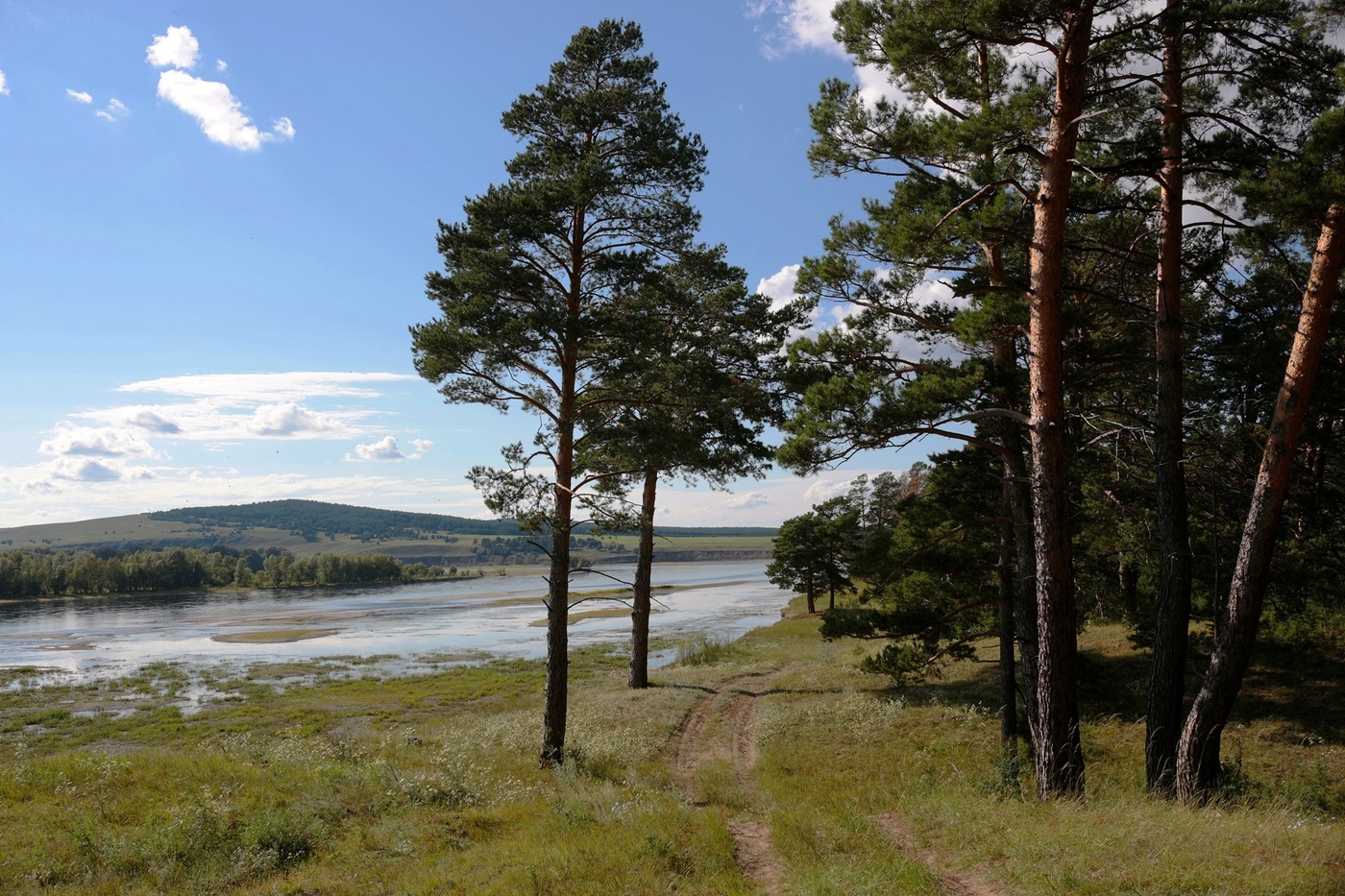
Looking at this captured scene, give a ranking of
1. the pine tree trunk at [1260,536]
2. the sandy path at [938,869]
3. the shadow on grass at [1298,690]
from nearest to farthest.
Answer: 1. the sandy path at [938,869]
2. the pine tree trunk at [1260,536]
3. the shadow on grass at [1298,690]

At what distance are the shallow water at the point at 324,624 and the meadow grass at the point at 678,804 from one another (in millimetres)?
5086

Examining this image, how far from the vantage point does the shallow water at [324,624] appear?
132 ft

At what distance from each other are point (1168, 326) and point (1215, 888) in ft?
21.1

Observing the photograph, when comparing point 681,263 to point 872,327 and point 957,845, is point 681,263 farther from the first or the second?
point 957,845

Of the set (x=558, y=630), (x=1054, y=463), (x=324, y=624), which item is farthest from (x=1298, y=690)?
(x=324, y=624)

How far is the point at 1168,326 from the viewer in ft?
29.0

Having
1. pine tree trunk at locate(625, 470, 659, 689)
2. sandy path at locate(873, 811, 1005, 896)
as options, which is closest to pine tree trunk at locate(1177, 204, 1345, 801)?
sandy path at locate(873, 811, 1005, 896)

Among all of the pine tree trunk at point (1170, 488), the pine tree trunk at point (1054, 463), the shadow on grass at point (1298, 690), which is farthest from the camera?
the shadow on grass at point (1298, 690)

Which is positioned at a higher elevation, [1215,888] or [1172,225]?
[1172,225]

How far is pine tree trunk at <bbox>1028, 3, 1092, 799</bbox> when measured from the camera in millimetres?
8195

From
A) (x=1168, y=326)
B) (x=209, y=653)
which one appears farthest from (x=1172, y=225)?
(x=209, y=653)

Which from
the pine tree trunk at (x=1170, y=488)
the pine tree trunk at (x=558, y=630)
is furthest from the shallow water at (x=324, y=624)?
the pine tree trunk at (x=1170, y=488)

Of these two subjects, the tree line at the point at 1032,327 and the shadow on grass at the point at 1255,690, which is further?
the shadow on grass at the point at 1255,690

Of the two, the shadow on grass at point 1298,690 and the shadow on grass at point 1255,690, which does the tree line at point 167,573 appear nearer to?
the shadow on grass at point 1255,690
